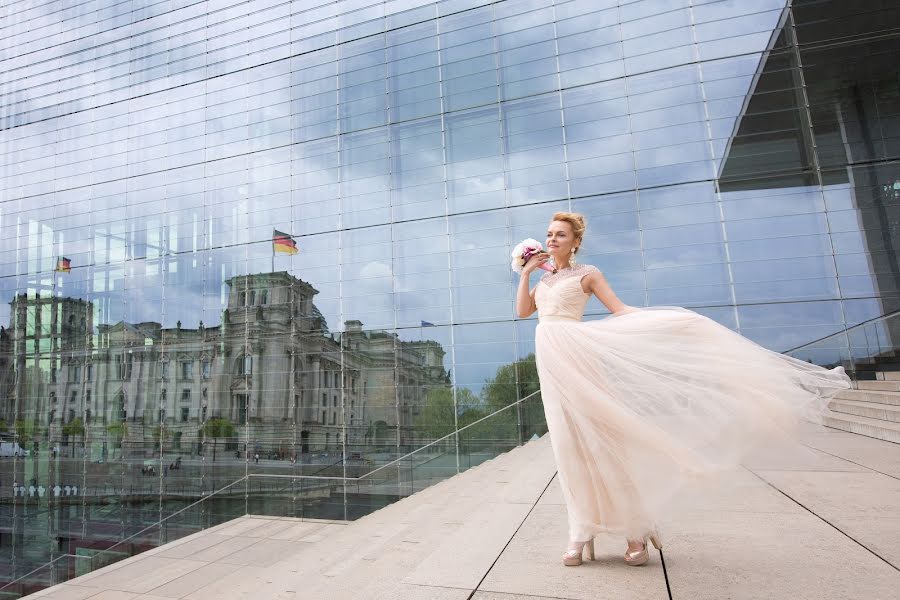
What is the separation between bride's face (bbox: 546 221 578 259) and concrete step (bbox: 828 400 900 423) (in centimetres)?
565

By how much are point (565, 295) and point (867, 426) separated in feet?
20.0

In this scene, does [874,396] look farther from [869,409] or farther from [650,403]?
[650,403]

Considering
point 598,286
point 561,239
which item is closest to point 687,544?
point 598,286

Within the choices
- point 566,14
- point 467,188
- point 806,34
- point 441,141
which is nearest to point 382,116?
point 441,141

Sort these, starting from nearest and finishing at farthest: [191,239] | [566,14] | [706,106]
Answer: [706,106] → [566,14] → [191,239]

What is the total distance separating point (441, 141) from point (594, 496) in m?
12.6

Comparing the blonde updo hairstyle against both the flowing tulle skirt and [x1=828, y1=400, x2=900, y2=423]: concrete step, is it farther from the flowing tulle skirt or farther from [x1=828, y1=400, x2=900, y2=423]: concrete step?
[x1=828, y1=400, x2=900, y2=423]: concrete step

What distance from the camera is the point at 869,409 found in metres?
6.61

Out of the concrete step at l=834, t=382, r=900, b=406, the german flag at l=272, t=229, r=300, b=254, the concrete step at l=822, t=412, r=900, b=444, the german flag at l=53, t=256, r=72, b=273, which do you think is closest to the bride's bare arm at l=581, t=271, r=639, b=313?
the concrete step at l=822, t=412, r=900, b=444

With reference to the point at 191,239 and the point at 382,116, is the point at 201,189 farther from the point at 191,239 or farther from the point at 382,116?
the point at 382,116

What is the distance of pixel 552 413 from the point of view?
225 centimetres

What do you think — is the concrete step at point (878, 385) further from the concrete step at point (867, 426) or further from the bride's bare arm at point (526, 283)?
the bride's bare arm at point (526, 283)

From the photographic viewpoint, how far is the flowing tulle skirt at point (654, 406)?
2045 mm

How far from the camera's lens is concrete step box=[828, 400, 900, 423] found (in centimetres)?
596
